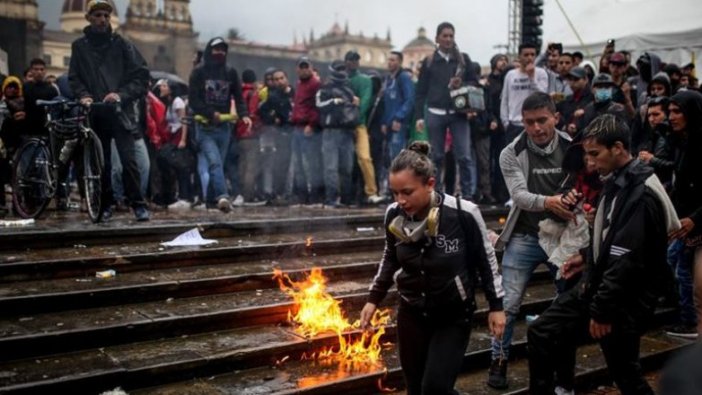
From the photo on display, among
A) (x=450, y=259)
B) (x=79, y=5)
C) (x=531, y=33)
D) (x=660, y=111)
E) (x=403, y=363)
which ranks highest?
(x=79, y=5)

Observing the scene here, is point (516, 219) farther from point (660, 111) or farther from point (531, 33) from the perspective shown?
point (531, 33)

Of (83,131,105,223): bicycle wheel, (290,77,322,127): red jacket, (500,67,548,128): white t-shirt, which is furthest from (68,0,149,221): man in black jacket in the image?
(500,67,548,128): white t-shirt

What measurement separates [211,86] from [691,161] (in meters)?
6.41

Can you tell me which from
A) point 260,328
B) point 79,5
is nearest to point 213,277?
point 260,328

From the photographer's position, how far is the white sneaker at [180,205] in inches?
398

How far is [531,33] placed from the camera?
12.8 m

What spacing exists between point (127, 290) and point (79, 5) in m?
54.8

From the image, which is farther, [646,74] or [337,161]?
[337,161]

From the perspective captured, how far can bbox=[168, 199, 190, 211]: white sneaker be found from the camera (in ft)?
33.2

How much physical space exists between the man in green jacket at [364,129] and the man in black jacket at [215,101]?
2100 millimetres

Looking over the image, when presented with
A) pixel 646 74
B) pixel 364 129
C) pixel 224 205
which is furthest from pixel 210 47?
pixel 646 74

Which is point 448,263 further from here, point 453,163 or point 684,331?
point 453,163

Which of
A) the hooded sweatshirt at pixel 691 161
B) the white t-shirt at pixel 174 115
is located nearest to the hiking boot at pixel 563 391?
the hooded sweatshirt at pixel 691 161

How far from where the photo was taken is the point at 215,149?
9.56 metres
